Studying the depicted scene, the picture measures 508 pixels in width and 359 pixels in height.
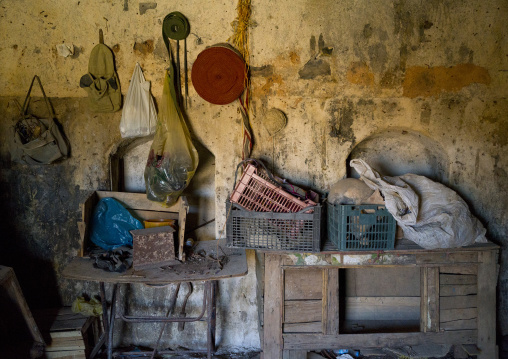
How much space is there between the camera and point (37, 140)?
3172 millimetres

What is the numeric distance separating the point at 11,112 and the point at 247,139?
212 cm

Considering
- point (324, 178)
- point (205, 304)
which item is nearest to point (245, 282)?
point (205, 304)

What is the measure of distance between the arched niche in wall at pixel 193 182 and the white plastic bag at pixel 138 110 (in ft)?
1.37

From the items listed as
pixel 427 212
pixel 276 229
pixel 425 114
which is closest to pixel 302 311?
pixel 276 229

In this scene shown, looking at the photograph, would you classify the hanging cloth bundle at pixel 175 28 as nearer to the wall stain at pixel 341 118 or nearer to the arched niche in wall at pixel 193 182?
the arched niche in wall at pixel 193 182

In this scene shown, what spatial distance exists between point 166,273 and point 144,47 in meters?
1.98

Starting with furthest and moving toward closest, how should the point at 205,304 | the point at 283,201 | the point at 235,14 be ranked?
the point at 235,14, the point at 205,304, the point at 283,201

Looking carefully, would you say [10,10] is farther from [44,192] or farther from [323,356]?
[323,356]

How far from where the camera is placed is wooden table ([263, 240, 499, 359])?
9.73 feet

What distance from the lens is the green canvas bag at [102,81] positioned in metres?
3.24

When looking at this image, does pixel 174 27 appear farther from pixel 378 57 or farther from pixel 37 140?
pixel 378 57

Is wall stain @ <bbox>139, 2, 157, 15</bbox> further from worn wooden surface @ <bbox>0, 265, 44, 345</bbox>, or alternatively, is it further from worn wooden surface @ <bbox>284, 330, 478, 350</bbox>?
worn wooden surface @ <bbox>284, 330, 478, 350</bbox>

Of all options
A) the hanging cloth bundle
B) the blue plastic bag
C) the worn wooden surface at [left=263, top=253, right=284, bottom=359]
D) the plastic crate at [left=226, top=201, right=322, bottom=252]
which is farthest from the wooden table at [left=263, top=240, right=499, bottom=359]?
the hanging cloth bundle

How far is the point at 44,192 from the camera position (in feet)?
11.1
